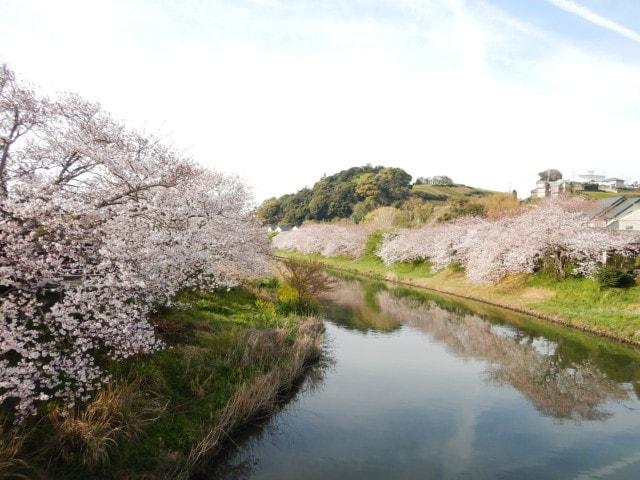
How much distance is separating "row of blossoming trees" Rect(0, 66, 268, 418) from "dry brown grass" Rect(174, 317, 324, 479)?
2.92 meters

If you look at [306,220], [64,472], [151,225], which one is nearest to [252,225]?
[151,225]

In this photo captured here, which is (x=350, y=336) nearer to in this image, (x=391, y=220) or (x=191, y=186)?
(x=191, y=186)

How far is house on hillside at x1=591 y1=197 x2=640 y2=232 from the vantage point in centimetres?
4759

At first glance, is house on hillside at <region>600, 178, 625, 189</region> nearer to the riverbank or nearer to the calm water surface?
the riverbank

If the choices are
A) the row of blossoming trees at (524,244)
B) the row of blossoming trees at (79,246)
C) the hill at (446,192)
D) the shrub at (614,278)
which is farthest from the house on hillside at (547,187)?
the row of blossoming trees at (79,246)

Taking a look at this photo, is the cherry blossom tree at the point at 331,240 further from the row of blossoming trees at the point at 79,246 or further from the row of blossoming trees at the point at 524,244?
the row of blossoming trees at the point at 79,246

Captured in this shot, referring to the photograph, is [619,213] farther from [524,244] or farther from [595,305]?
[595,305]

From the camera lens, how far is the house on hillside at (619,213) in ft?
156

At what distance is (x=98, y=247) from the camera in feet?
32.5

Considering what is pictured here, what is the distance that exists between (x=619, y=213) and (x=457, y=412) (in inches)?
1909

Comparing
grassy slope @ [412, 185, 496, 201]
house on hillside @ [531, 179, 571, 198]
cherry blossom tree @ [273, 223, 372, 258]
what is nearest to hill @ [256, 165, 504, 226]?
grassy slope @ [412, 185, 496, 201]

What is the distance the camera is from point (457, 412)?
1527cm

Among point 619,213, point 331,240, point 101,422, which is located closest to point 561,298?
point 619,213

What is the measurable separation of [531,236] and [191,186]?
2793 centimetres
